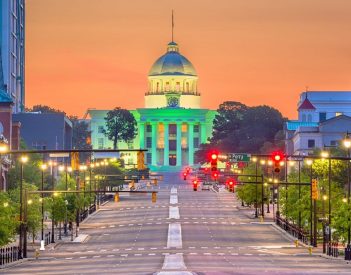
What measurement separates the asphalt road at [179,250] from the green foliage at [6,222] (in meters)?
2.15

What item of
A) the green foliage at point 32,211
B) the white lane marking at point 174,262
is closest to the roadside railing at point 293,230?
the green foliage at point 32,211

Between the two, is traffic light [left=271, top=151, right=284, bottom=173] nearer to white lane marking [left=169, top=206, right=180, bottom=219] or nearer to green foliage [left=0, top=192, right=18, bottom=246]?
green foliage [left=0, top=192, right=18, bottom=246]

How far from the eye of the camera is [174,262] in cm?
10194

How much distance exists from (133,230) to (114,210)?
45374 mm

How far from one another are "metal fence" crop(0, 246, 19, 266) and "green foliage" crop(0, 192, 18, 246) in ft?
3.12

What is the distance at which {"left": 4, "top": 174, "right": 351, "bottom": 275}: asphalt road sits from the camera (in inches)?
3829

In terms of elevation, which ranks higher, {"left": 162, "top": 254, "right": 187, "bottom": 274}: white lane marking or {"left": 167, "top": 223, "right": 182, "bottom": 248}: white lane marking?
{"left": 167, "top": 223, "right": 182, "bottom": 248}: white lane marking

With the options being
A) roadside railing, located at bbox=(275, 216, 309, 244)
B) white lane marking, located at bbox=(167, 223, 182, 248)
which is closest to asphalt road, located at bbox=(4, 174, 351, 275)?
white lane marking, located at bbox=(167, 223, 182, 248)

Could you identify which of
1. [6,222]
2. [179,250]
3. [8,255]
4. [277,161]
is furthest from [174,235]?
[277,161]

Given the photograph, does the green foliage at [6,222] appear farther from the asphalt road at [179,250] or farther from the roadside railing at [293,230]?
the roadside railing at [293,230]

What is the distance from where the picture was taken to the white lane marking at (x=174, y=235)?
126 meters

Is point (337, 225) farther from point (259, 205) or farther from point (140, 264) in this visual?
point (259, 205)

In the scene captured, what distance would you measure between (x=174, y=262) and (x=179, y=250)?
1657 cm

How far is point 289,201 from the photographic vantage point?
147375mm
